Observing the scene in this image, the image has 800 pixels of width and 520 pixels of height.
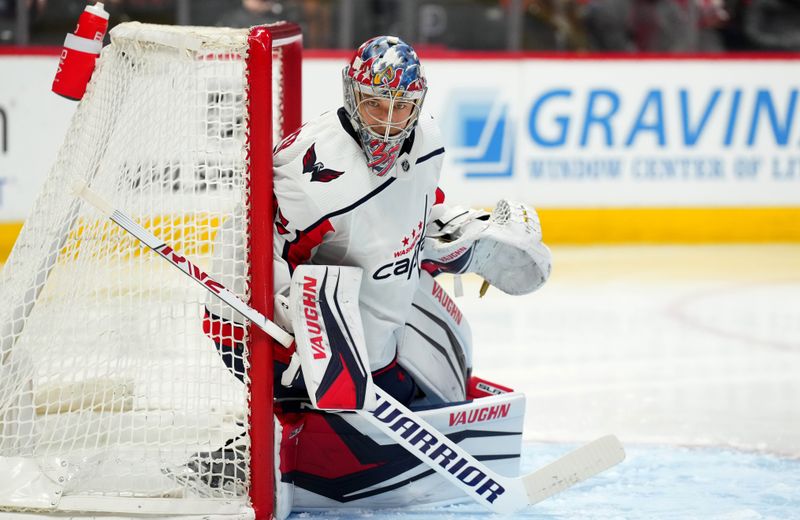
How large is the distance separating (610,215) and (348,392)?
423cm

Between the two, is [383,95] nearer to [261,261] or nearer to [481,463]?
[261,261]

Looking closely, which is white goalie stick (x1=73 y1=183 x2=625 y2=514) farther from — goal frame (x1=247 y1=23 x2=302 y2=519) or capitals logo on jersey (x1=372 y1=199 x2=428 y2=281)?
capitals logo on jersey (x1=372 y1=199 x2=428 y2=281)

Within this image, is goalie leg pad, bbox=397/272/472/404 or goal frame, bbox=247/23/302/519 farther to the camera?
goalie leg pad, bbox=397/272/472/404

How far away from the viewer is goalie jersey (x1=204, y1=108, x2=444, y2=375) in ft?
7.89

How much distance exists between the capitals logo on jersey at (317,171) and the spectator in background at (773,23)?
15.6 ft

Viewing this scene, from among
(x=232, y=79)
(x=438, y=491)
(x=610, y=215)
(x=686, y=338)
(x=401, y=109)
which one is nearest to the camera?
(x=401, y=109)

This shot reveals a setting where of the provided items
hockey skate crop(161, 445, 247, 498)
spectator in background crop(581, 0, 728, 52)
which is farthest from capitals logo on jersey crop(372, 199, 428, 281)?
spectator in background crop(581, 0, 728, 52)

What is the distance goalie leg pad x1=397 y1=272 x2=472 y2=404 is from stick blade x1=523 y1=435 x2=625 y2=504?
0.33 m

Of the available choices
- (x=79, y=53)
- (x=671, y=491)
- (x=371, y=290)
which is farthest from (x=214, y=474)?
(x=671, y=491)

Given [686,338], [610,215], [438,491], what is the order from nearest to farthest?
[438,491] → [686,338] → [610,215]

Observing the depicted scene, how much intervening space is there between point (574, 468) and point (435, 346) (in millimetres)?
457

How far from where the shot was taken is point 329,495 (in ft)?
8.80

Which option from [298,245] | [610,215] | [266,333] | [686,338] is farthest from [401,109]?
[610,215]

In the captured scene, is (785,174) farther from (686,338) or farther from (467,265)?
(467,265)
